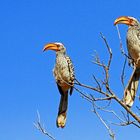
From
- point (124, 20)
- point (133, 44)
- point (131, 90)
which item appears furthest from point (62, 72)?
point (131, 90)

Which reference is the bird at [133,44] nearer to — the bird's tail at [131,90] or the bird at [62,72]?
the bird's tail at [131,90]

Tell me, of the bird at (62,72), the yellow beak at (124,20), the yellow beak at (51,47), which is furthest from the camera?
the bird at (62,72)

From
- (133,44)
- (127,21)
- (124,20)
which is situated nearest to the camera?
(124,20)

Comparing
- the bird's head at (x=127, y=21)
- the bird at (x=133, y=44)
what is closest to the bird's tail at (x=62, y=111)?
the bird at (x=133, y=44)

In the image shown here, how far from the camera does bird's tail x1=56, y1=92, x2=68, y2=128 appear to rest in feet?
26.2

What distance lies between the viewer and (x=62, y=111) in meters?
8.47

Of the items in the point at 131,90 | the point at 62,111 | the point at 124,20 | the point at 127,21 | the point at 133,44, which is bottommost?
the point at 131,90

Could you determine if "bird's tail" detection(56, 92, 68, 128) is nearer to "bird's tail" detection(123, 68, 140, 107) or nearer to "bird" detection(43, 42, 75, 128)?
"bird" detection(43, 42, 75, 128)

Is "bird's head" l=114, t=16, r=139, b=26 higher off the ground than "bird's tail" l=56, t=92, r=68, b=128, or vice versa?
"bird's head" l=114, t=16, r=139, b=26

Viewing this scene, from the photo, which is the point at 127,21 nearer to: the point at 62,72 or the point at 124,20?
the point at 124,20

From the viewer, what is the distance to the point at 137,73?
271 inches

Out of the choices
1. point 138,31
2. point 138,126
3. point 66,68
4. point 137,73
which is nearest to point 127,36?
point 138,31

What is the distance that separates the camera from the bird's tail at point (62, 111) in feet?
26.2

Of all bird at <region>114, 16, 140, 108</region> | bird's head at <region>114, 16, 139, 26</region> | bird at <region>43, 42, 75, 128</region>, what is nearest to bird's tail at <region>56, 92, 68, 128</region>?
bird at <region>43, 42, 75, 128</region>
